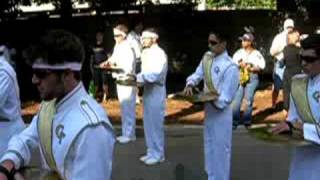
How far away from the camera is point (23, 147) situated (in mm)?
4531

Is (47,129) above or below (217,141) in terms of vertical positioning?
above

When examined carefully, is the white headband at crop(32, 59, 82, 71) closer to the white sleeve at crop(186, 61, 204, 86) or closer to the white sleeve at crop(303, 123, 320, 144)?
the white sleeve at crop(303, 123, 320, 144)

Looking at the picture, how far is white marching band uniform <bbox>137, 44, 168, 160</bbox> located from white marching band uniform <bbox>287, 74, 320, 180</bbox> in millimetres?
5666

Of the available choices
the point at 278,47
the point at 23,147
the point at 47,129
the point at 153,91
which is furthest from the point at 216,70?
the point at 278,47

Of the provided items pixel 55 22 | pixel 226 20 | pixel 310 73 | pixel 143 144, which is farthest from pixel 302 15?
pixel 310 73

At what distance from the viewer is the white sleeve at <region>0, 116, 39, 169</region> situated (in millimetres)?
4402

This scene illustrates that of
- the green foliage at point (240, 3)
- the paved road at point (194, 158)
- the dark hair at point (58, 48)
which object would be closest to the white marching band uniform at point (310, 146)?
the dark hair at point (58, 48)

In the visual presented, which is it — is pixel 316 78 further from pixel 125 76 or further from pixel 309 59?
pixel 125 76

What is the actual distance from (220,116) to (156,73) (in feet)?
7.17

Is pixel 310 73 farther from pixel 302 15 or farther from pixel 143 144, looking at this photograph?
pixel 302 15

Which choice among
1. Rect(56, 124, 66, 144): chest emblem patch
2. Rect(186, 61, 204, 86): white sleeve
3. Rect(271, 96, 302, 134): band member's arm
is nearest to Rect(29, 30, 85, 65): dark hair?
Rect(56, 124, 66, 144): chest emblem patch

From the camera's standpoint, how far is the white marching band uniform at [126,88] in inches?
542

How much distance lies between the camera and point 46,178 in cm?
435

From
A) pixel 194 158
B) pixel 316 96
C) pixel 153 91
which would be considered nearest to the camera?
pixel 316 96
